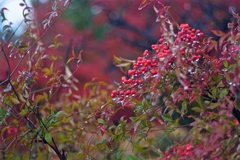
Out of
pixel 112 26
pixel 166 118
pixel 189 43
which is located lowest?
pixel 166 118

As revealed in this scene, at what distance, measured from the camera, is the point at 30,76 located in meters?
1.56

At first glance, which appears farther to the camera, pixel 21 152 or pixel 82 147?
pixel 21 152

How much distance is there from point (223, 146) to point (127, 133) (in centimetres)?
30

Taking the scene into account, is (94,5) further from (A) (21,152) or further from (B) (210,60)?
(B) (210,60)

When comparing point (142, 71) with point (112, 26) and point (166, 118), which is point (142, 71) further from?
point (112, 26)

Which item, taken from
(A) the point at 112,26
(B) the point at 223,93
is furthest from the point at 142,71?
(A) the point at 112,26

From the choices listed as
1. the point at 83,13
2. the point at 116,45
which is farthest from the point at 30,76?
the point at 83,13

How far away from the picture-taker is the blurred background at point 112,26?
11.7 ft

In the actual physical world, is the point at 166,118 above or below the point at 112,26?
below

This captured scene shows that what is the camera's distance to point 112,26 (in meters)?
4.08

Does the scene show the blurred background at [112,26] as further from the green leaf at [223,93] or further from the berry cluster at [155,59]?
the green leaf at [223,93]

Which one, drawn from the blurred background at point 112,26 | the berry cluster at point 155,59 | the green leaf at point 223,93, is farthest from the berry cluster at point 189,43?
the blurred background at point 112,26

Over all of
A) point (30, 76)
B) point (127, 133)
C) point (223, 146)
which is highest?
point (30, 76)

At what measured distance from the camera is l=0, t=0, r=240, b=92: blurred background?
356cm
